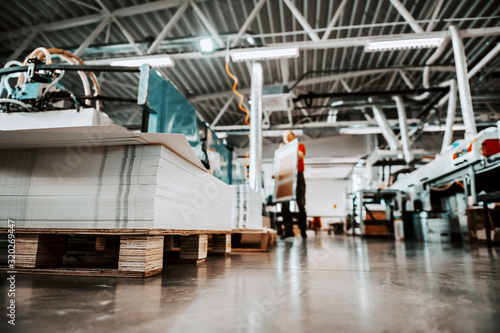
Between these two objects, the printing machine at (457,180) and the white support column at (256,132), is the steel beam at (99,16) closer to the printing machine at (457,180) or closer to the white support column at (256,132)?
the white support column at (256,132)

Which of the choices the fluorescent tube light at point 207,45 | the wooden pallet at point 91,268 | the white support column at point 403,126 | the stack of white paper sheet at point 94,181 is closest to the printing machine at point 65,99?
the stack of white paper sheet at point 94,181

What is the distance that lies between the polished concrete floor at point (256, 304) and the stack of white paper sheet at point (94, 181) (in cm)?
31

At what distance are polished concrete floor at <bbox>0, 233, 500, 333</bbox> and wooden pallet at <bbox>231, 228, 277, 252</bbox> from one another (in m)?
1.74

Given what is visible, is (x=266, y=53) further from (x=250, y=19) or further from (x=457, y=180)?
(x=457, y=180)

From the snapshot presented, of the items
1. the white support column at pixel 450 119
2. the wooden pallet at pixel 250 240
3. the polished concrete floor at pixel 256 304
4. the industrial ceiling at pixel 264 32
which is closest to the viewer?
the polished concrete floor at pixel 256 304

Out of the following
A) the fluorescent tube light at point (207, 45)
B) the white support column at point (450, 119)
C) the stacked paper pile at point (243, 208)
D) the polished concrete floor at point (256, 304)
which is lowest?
the polished concrete floor at point (256, 304)

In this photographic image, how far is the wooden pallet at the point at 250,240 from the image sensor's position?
3.28 metres

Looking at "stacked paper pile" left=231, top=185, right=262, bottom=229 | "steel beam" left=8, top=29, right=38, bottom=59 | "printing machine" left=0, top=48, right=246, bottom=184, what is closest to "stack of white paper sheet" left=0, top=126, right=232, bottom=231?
"printing machine" left=0, top=48, right=246, bottom=184

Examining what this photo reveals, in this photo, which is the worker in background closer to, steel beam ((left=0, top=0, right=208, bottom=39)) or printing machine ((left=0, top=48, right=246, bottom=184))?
printing machine ((left=0, top=48, right=246, bottom=184))

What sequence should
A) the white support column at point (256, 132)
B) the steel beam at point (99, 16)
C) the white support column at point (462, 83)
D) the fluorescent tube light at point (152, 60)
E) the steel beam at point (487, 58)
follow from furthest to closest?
the steel beam at point (487, 58)
the steel beam at point (99, 16)
the fluorescent tube light at point (152, 60)
the white support column at point (462, 83)
the white support column at point (256, 132)

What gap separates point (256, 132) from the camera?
18.0 feet

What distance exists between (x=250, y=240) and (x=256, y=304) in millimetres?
2563

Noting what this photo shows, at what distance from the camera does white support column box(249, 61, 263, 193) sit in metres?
5.08

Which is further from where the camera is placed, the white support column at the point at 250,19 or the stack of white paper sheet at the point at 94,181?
the white support column at the point at 250,19
